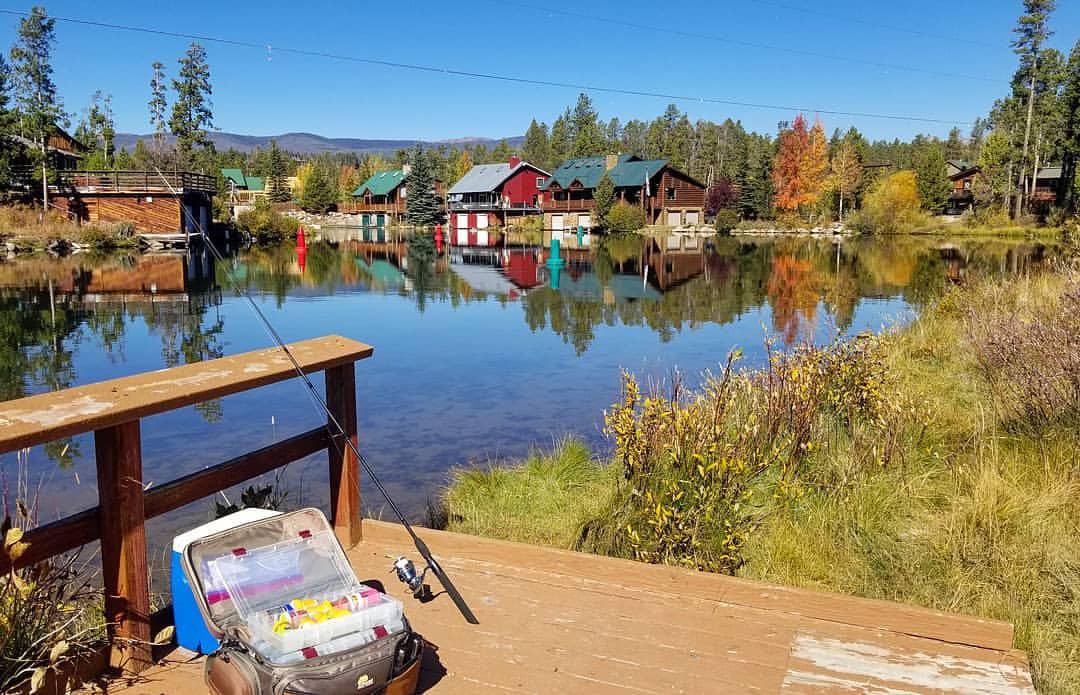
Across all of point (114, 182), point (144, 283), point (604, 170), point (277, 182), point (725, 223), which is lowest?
point (144, 283)

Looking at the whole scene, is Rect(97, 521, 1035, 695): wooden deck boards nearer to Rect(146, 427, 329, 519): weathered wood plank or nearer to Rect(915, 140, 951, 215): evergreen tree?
Rect(146, 427, 329, 519): weathered wood plank

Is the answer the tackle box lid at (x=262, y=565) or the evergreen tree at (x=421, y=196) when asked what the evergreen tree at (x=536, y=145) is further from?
the tackle box lid at (x=262, y=565)

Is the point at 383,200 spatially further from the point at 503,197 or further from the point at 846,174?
the point at 846,174

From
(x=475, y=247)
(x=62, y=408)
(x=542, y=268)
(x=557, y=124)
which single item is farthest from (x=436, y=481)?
(x=557, y=124)

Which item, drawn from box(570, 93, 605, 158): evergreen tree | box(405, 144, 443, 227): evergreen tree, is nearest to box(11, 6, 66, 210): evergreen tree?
box(405, 144, 443, 227): evergreen tree

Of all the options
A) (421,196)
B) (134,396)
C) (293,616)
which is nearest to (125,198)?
(421,196)

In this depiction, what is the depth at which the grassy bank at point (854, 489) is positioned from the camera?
4.83 metres

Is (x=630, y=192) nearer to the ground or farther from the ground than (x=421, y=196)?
farther from the ground

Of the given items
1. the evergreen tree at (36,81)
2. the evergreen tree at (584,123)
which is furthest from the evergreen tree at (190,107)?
the evergreen tree at (584,123)

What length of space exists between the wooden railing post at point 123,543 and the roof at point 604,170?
69.0 m

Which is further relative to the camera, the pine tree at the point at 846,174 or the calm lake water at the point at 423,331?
the pine tree at the point at 846,174

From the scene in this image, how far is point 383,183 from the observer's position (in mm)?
97188

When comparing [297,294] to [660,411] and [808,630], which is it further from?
[808,630]

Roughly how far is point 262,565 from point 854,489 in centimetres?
420
